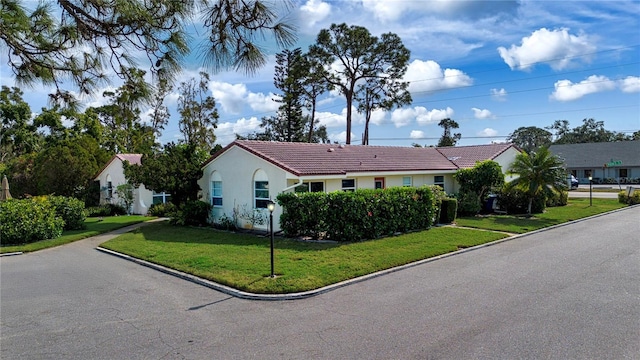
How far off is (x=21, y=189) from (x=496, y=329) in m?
34.4

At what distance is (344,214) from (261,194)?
4.76 m

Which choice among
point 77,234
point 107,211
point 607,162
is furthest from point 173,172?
point 607,162

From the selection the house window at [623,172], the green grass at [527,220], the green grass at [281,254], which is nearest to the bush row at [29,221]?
the green grass at [281,254]

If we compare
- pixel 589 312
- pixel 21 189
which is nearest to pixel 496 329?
pixel 589 312

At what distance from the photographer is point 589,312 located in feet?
21.3

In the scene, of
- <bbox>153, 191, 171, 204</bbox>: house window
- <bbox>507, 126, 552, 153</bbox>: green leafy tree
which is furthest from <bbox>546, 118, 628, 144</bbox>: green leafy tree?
<bbox>153, 191, 171, 204</bbox>: house window

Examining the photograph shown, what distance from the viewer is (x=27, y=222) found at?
1514 cm

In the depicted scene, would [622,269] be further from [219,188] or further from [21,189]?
[21,189]

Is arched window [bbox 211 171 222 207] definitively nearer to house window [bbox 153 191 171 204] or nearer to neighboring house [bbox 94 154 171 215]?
neighboring house [bbox 94 154 171 215]

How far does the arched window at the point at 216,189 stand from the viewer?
19.0m

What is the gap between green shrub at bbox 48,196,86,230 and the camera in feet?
59.5

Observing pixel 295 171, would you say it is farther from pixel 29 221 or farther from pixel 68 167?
pixel 68 167

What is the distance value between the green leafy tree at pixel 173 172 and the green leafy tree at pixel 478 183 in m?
14.0

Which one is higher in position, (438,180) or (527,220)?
(438,180)
